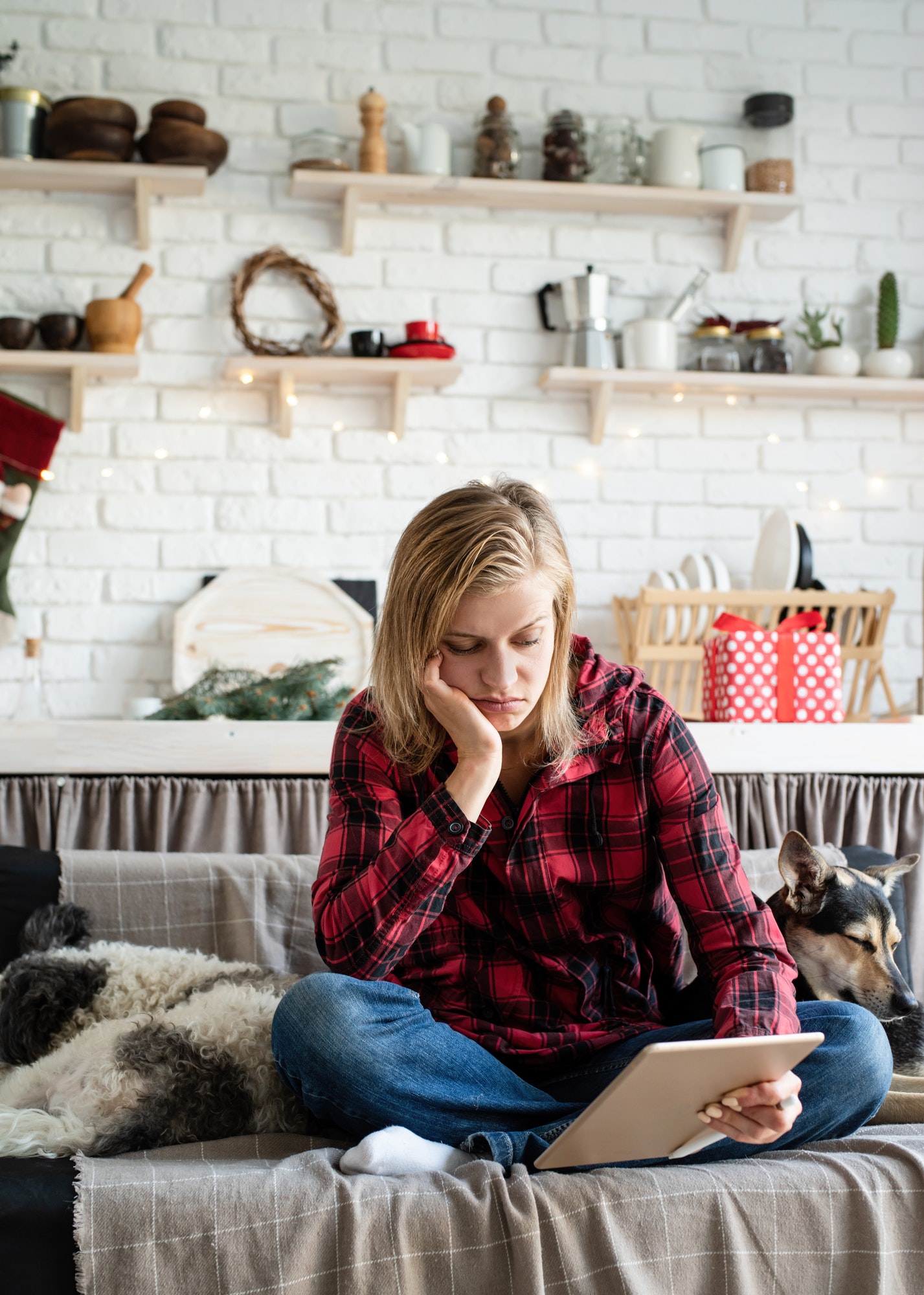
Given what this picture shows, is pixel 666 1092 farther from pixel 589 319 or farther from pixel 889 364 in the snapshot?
pixel 889 364

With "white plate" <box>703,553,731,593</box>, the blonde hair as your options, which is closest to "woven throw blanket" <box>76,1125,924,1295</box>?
the blonde hair

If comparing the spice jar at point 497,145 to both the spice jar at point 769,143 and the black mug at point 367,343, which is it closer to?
the black mug at point 367,343

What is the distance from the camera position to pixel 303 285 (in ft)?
9.21

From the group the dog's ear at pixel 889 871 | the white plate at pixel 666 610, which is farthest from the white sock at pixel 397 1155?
the white plate at pixel 666 610

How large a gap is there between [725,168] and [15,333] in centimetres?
165

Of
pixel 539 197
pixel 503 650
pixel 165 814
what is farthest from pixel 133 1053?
pixel 539 197

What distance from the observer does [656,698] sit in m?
1.38

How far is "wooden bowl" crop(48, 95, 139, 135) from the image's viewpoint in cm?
261

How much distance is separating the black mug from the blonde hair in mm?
1442

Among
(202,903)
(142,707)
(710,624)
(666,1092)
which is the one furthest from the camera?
(710,624)

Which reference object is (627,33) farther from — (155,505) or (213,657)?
(213,657)

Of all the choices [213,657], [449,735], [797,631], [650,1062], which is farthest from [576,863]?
[213,657]

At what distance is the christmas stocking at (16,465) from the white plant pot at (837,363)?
1.74m

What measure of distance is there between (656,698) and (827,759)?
874mm
